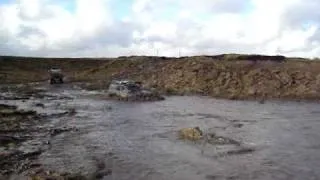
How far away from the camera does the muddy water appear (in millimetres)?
20844

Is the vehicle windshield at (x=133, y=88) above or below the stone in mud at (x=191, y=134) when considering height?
above

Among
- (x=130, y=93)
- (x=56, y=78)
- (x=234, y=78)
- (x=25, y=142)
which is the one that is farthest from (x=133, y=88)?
(x=25, y=142)

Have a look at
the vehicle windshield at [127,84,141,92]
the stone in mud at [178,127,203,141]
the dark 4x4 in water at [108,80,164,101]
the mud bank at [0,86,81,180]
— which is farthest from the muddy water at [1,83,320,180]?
the vehicle windshield at [127,84,141,92]

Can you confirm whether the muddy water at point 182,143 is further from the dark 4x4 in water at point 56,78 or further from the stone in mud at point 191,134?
the dark 4x4 in water at point 56,78

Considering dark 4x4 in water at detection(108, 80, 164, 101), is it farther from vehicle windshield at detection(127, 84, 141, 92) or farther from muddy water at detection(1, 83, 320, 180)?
muddy water at detection(1, 83, 320, 180)

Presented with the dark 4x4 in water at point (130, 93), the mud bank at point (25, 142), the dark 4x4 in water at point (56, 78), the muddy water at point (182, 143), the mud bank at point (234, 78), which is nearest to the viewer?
the mud bank at point (25, 142)

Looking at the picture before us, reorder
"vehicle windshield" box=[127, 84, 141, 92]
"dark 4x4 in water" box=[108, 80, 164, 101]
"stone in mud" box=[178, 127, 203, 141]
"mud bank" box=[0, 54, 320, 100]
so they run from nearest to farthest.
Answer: "stone in mud" box=[178, 127, 203, 141]
"dark 4x4 in water" box=[108, 80, 164, 101]
"vehicle windshield" box=[127, 84, 141, 92]
"mud bank" box=[0, 54, 320, 100]

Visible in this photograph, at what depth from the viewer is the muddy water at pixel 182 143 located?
2084 centimetres

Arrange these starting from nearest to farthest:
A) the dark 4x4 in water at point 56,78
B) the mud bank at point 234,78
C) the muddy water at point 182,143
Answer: the muddy water at point 182,143, the mud bank at point 234,78, the dark 4x4 in water at point 56,78

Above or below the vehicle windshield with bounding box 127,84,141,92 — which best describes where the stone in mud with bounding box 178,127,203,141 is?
below

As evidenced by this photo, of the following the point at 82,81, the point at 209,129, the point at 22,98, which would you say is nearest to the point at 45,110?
the point at 22,98

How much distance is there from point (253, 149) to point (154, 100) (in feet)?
93.9

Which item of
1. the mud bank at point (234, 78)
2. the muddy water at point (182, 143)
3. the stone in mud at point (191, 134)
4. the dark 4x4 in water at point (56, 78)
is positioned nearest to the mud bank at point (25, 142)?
the muddy water at point (182, 143)

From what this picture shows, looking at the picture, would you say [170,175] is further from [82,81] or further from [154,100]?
[82,81]
